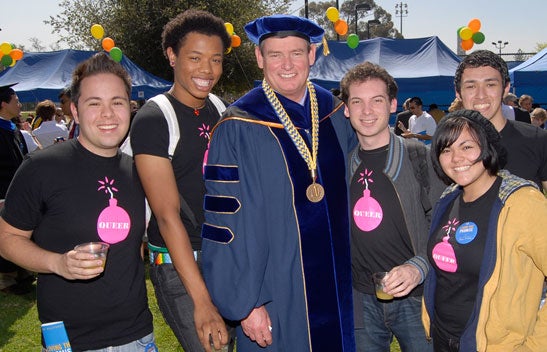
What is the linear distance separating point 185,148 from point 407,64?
42.6 ft

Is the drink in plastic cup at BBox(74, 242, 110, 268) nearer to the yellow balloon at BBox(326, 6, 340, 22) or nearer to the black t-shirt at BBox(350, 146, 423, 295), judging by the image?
the black t-shirt at BBox(350, 146, 423, 295)

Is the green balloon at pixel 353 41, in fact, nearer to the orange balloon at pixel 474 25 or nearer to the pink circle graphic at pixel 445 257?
the orange balloon at pixel 474 25

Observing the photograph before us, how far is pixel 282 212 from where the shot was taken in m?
2.50

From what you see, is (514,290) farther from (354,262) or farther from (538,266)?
(354,262)

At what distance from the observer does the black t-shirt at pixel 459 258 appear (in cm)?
225

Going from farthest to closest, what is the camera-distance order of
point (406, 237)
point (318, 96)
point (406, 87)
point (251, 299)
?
point (406, 87), point (318, 96), point (406, 237), point (251, 299)

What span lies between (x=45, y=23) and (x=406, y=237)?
1039 inches

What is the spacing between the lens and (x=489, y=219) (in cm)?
221

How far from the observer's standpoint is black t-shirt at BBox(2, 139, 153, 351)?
205 centimetres

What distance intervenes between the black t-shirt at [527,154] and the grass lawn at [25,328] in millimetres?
2320

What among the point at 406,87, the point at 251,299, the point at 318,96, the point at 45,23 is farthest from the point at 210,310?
the point at 45,23

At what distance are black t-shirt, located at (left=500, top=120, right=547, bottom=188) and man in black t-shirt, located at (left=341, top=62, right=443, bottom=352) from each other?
1.61 feet

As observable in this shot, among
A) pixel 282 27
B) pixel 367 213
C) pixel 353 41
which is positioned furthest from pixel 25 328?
pixel 353 41

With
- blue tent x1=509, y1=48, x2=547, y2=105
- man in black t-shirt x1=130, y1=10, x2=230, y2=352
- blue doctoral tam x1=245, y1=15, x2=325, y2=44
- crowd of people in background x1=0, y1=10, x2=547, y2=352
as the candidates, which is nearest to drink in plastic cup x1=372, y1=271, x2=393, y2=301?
crowd of people in background x1=0, y1=10, x2=547, y2=352
